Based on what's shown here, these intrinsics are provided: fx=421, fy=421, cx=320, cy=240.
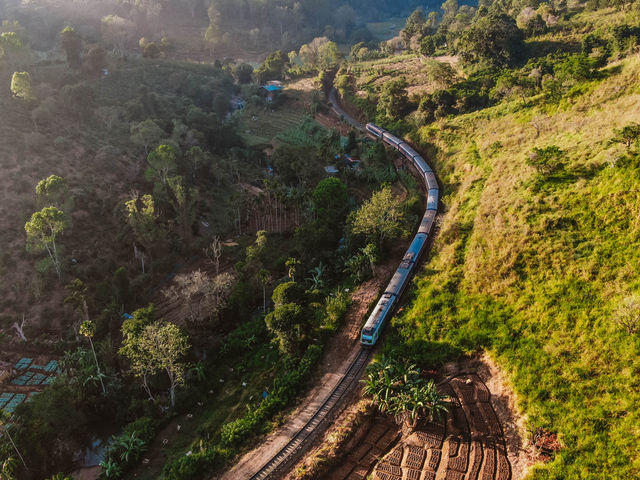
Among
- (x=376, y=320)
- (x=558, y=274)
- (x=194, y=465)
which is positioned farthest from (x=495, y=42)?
(x=194, y=465)

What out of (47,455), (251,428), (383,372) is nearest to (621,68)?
(383,372)

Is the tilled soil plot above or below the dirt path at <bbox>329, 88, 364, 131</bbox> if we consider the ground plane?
below

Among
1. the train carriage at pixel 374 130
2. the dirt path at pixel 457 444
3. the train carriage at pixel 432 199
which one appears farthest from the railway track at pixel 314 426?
the train carriage at pixel 374 130

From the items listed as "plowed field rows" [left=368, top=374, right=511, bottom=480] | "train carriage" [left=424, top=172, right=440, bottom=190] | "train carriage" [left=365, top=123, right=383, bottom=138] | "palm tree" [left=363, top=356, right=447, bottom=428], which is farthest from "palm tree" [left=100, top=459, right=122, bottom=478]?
"train carriage" [left=365, top=123, right=383, bottom=138]

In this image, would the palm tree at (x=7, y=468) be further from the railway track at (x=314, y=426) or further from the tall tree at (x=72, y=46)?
the tall tree at (x=72, y=46)

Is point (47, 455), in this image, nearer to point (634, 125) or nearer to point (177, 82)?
point (634, 125)

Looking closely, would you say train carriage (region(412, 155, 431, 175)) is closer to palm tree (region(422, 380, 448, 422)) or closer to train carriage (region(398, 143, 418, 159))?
train carriage (region(398, 143, 418, 159))

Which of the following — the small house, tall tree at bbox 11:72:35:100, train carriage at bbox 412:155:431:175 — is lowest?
train carriage at bbox 412:155:431:175
